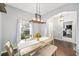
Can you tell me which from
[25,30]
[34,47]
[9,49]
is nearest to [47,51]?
[34,47]

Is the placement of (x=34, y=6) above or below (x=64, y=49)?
above

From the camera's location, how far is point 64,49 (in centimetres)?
195

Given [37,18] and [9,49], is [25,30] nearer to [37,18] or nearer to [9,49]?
[37,18]

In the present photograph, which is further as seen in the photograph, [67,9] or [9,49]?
[67,9]

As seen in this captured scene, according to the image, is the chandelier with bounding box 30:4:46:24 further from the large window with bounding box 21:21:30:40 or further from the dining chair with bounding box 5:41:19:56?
the dining chair with bounding box 5:41:19:56

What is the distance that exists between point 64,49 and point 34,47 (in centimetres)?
62

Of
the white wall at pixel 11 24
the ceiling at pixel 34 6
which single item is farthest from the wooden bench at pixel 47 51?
the ceiling at pixel 34 6

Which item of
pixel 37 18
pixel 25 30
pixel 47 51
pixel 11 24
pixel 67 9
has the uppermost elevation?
pixel 67 9

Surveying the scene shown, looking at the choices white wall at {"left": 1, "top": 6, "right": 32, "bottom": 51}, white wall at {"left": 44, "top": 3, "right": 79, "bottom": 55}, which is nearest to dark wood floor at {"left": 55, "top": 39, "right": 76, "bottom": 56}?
white wall at {"left": 44, "top": 3, "right": 79, "bottom": 55}

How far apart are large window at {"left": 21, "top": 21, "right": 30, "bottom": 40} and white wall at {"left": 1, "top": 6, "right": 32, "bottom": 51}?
0.10 meters

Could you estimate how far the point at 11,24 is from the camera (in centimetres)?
185

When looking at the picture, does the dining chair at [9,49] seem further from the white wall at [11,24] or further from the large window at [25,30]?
the large window at [25,30]

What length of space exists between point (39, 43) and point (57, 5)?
2.81ft

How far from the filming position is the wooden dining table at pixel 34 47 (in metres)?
1.87
